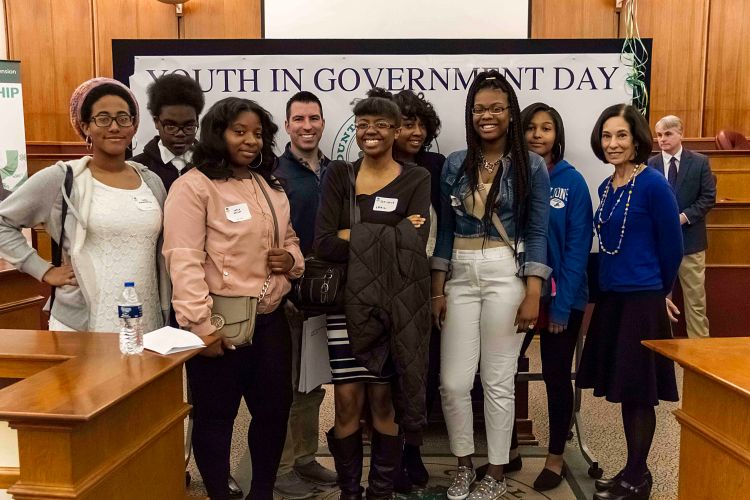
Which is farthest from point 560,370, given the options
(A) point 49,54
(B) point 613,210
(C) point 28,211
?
(A) point 49,54

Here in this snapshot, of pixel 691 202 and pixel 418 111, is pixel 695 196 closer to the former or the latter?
pixel 691 202

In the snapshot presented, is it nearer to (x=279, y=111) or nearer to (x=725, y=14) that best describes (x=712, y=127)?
(x=725, y=14)

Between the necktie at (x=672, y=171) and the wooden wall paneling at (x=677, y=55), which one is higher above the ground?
the wooden wall paneling at (x=677, y=55)

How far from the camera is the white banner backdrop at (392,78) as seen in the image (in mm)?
2889

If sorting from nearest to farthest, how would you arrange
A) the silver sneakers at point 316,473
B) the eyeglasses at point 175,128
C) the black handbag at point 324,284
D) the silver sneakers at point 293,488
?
the black handbag at point 324,284, the eyeglasses at point 175,128, the silver sneakers at point 293,488, the silver sneakers at point 316,473

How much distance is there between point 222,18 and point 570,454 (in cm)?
581

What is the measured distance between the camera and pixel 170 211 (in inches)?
75.5

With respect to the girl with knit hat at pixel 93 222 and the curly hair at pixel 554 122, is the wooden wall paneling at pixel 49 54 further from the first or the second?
the curly hair at pixel 554 122

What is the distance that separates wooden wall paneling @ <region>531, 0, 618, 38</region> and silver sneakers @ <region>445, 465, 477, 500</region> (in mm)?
5439

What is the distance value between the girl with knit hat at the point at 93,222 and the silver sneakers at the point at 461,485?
1182 mm

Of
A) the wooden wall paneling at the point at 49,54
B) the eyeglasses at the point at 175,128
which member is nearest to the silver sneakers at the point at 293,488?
the eyeglasses at the point at 175,128

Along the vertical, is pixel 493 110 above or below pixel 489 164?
above

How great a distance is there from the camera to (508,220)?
90.4 inches

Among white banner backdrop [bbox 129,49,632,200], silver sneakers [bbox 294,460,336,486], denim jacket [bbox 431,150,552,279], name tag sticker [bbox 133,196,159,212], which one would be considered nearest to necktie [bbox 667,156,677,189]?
white banner backdrop [bbox 129,49,632,200]
